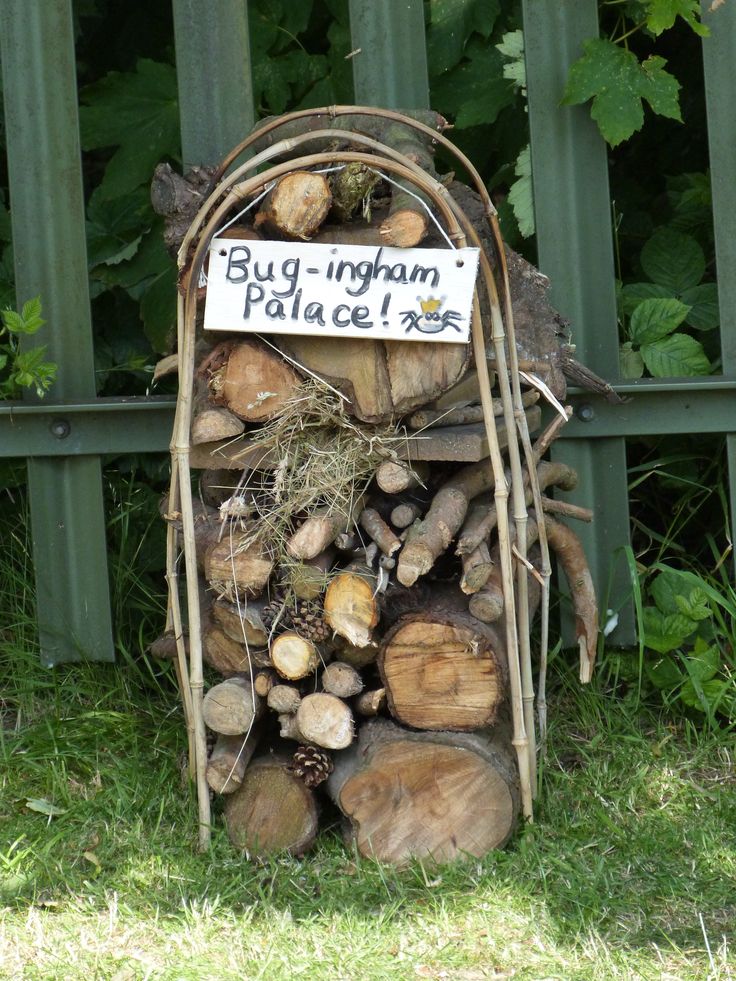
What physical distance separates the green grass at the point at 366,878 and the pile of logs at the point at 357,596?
14 cm

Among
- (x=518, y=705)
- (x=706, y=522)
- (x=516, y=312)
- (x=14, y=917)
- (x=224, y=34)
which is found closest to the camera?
(x=14, y=917)

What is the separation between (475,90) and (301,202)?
3.65 ft

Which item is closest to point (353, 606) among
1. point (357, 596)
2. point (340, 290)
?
point (357, 596)

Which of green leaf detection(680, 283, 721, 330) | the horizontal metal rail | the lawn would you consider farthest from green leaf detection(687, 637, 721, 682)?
green leaf detection(680, 283, 721, 330)

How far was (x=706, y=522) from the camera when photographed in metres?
3.79

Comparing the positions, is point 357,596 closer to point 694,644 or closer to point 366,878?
point 366,878

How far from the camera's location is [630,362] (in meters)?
3.31

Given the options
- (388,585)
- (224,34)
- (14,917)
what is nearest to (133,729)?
(14,917)

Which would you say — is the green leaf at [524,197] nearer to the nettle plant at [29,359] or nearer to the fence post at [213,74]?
the fence post at [213,74]

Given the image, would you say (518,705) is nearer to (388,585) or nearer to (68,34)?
(388,585)

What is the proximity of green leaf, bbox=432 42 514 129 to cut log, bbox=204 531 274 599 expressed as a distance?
1.43 meters

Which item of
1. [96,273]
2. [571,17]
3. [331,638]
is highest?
[571,17]

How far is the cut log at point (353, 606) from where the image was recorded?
2.54 meters

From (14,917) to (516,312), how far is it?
1780 mm
